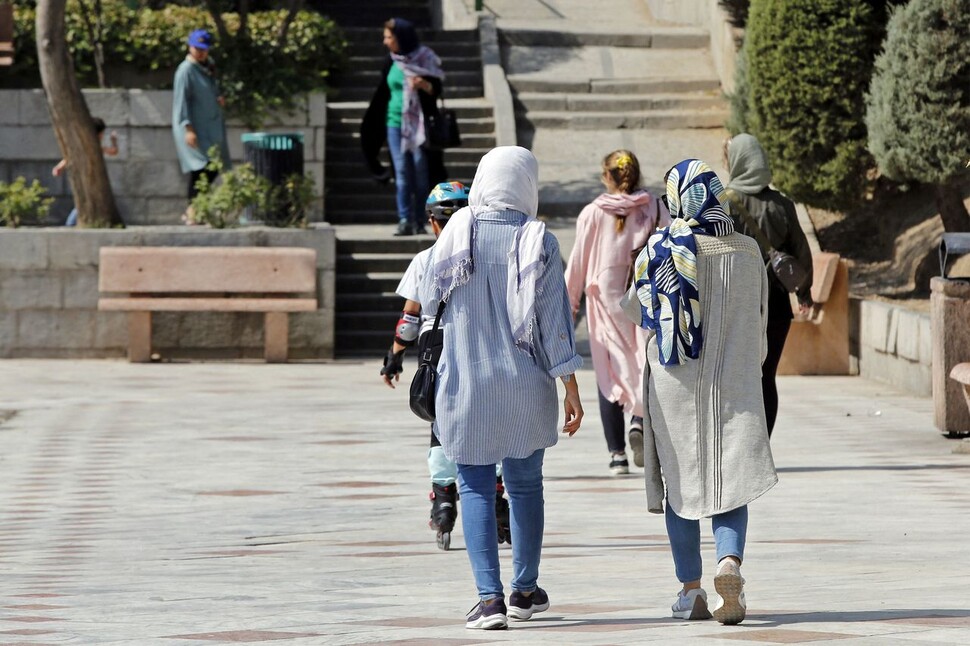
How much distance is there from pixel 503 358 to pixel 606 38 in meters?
17.3

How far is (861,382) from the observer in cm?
1381

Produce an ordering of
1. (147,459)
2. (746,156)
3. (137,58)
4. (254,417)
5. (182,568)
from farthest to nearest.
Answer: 1. (137,58)
2. (254,417)
3. (147,459)
4. (746,156)
5. (182,568)

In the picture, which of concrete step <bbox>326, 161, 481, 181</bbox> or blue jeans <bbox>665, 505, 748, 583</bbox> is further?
concrete step <bbox>326, 161, 481, 181</bbox>

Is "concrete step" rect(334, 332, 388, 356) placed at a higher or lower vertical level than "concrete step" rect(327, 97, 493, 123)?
lower

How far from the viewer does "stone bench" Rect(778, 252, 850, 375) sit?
46.6ft

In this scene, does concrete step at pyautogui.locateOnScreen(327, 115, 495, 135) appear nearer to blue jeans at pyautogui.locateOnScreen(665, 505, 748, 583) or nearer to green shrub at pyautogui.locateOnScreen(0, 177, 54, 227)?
green shrub at pyautogui.locateOnScreen(0, 177, 54, 227)

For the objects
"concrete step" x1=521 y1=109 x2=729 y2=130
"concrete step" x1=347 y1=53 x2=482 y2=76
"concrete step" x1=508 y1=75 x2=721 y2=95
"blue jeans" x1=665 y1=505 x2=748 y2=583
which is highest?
"concrete step" x1=347 y1=53 x2=482 y2=76

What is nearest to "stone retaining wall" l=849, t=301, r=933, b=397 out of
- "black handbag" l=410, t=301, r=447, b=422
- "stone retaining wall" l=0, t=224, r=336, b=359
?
"stone retaining wall" l=0, t=224, r=336, b=359

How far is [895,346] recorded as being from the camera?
1323cm

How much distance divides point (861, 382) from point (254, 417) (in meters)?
4.71

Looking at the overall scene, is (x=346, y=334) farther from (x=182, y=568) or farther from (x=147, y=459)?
(x=182, y=568)

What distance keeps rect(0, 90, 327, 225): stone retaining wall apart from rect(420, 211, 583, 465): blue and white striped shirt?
1225cm

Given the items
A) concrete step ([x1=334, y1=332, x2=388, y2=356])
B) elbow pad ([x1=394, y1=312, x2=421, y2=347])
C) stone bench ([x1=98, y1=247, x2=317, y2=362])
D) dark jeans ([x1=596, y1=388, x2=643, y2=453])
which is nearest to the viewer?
elbow pad ([x1=394, y1=312, x2=421, y2=347])

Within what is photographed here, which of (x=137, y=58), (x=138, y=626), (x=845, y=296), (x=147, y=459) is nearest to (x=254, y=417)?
(x=147, y=459)
